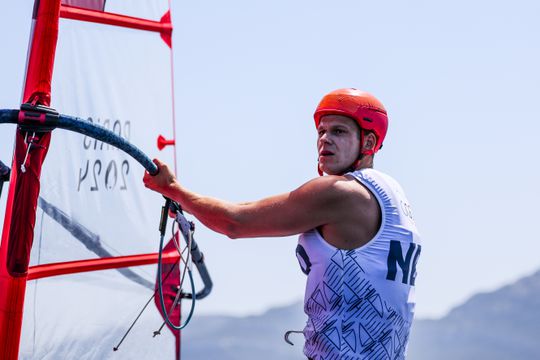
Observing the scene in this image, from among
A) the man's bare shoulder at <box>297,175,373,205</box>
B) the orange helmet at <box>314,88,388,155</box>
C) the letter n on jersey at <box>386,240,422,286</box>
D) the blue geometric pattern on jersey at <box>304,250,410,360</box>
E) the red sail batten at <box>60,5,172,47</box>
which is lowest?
the blue geometric pattern on jersey at <box>304,250,410,360</box>

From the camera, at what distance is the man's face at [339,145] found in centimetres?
372

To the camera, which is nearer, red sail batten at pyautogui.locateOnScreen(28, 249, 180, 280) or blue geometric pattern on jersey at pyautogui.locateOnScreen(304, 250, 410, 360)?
blue geometric pattern on jersey at pyautogui.locateOnScreen(304, 250, 410, 360)

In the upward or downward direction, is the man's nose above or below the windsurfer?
above

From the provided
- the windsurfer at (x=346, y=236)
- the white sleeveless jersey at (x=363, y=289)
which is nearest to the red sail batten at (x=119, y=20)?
the windsurfer at (x=346, y=236)

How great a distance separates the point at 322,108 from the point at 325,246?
0.58 m

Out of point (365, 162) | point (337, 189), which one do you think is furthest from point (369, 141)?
point (337, 189)

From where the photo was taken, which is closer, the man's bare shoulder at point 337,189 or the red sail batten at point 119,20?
the man's bare shoulder at point 337,189

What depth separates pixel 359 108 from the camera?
3715 millimetres

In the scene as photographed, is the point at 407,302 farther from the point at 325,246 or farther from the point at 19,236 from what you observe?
the point at 19,236

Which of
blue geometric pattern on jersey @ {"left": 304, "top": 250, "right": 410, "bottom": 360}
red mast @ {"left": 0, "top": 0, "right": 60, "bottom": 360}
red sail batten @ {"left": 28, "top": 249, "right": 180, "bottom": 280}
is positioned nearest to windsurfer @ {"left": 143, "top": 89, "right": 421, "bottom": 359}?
blue geometric pattern on jersey @ {"left": 304, "top": 250, "right": 410, "bottom": 360}

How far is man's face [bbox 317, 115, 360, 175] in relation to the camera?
372cm

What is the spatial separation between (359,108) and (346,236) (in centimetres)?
52

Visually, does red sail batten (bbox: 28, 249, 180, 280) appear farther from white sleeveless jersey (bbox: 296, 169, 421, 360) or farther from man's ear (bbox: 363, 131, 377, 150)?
man's ear (bbox: 363, 131, 377, 150)

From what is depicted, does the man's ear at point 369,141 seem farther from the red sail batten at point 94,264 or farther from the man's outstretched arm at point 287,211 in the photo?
the red sail batten at point 94,264
